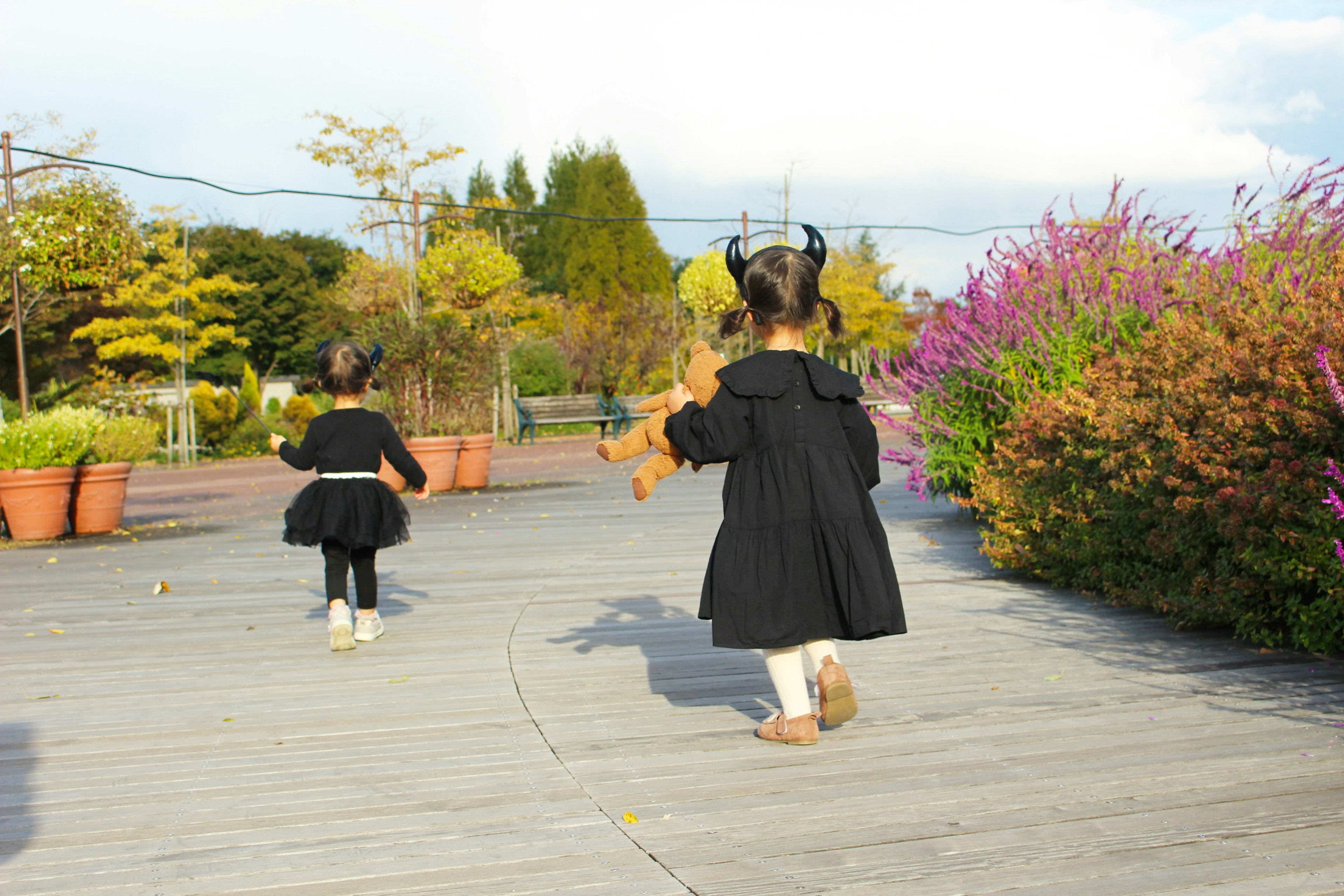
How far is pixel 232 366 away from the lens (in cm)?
3738

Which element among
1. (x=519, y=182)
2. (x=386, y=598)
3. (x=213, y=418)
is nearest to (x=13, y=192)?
(x=386, y=598)

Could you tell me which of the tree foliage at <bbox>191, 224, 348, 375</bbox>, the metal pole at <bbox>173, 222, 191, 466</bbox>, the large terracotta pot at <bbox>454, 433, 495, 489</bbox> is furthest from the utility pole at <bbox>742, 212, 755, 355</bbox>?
the tree foliage at <bbox>191, 224, 348, 375</bbox>

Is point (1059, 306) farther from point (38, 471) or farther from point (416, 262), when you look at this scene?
point (416, 262)

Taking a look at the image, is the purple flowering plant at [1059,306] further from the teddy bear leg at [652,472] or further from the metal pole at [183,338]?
the metal pole at [183,338]

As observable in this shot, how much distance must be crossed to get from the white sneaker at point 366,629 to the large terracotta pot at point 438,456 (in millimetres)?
6307

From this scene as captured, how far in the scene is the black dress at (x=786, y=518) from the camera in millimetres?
3059

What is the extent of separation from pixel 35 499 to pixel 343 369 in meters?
5.17

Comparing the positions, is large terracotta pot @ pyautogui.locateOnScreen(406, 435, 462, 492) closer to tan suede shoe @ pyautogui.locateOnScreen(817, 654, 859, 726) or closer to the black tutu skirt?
the black tutu skirt

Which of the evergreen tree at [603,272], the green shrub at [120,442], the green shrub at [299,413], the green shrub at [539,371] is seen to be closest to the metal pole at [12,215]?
the green shrub at [120,442]

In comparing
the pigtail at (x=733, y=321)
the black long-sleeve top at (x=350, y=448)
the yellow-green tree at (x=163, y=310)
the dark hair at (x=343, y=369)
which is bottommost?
the black long-sleeve top at (x=350, y=448)

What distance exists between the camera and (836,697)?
313cm

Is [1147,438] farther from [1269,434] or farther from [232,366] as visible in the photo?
[232,366]

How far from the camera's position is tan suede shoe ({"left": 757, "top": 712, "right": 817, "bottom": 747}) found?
318 cm

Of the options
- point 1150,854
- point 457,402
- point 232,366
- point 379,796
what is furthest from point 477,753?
point 232,366
